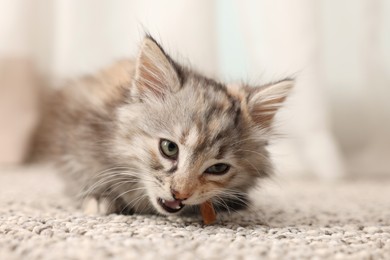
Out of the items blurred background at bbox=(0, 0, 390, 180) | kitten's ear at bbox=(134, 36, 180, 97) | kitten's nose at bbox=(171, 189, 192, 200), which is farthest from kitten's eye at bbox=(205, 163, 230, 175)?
blurred background at bbox=(0, 0, 390, 180)

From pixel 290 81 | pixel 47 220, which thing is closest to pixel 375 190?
pixel 290 81

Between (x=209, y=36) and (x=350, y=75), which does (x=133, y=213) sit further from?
(x=350, y=75)

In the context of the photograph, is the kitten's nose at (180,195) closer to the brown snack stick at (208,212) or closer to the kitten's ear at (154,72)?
the brown snack stick at (208,212)

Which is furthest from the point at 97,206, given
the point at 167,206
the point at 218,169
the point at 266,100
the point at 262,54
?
the point at 262,54

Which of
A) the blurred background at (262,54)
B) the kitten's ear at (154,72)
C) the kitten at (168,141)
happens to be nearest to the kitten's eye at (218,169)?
the kitten at (168,141)

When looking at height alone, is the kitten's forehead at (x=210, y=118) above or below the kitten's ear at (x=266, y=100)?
below
